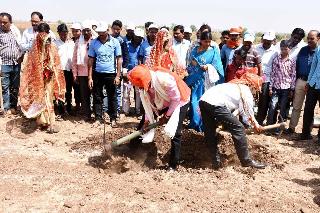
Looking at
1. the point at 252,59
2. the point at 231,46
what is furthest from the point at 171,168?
the point at 231,46

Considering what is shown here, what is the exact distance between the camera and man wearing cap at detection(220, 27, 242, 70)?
23.1ft

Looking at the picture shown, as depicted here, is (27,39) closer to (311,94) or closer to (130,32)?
(130,32)

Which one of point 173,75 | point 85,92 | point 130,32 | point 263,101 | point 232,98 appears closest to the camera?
point 173,75

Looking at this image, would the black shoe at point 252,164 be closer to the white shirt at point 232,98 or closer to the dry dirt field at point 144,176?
the dry dirt field at point 144,176

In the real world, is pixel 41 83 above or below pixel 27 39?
below

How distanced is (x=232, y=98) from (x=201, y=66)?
53.1 inches

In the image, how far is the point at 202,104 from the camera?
210 inches

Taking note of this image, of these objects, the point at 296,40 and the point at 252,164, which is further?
the point at 296,40

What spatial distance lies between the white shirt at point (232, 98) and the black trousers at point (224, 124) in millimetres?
66

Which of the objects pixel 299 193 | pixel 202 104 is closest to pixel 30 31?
pixel 202 104

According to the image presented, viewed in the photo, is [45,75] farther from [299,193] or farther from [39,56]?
[299,193]

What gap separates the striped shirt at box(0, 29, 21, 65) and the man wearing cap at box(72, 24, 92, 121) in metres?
1.09

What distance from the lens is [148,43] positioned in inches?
303

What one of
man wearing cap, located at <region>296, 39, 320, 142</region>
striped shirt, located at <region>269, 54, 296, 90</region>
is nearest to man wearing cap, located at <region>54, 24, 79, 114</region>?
striped shirt, located at <region>269, 54, 296, 90</region>
